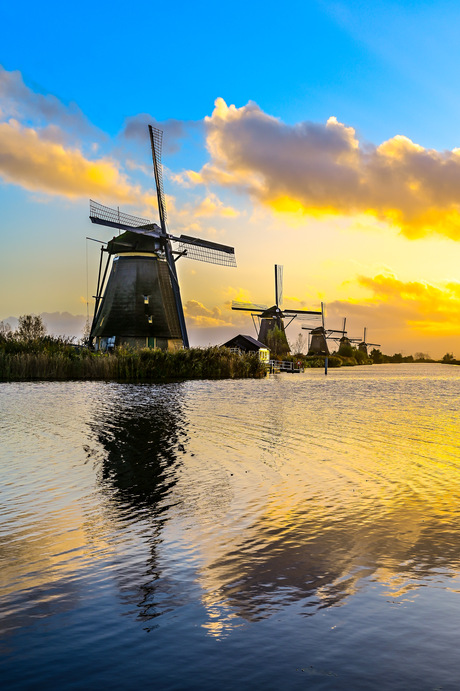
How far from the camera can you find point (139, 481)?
905cm

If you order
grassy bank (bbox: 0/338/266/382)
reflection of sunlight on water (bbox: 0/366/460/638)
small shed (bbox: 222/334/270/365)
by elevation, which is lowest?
reflection of sunlight on water (bbox: 0/366/460/638)

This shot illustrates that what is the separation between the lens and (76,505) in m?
7.38

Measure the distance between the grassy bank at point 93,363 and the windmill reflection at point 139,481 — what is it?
1906 centimetres

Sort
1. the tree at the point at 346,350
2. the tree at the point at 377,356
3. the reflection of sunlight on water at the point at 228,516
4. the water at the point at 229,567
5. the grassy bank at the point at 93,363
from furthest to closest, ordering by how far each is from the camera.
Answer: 1. the tree at the point at 377,356
2. the tree at the point at 346,350
3. the grassy bank at the point at 93,363
4. the reflection of sunlight on water at the point at 228,516
5. the water at the point at 229,567

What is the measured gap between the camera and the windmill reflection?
4687 mm

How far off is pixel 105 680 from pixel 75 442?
1000cm

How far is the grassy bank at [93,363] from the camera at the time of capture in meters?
38.5

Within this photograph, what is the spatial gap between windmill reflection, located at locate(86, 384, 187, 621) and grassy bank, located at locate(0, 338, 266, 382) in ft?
62.5

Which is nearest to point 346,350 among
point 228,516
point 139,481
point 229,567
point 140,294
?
point 140,294

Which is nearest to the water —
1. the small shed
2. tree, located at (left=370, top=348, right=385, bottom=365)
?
the small shed

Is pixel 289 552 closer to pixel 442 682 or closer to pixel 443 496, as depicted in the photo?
pixel 442 682

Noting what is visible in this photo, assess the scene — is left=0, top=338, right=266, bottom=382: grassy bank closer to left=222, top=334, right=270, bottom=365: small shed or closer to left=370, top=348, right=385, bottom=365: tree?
left=222, top=334, right=270, bottom=365: small shed

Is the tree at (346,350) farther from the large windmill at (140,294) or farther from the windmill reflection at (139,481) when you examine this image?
the windmill reflection at (139,481)

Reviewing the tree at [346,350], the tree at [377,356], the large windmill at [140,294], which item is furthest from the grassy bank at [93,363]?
the tree at [377,356]
